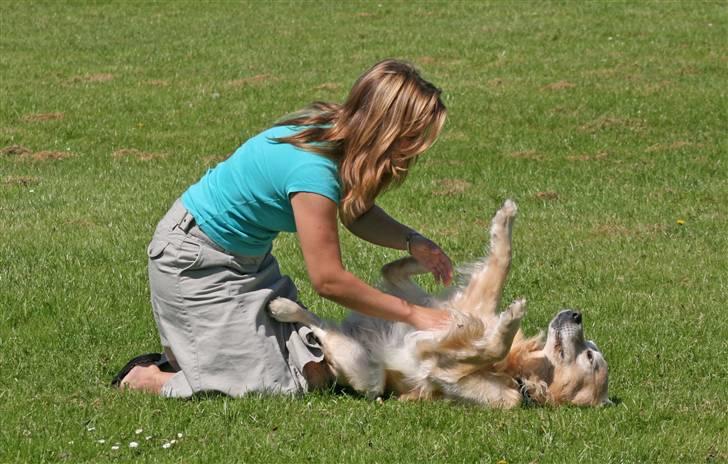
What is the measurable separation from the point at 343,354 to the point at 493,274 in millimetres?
864

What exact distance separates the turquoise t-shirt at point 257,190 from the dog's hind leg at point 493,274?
3.25 feet

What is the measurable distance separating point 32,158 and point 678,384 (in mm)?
8177

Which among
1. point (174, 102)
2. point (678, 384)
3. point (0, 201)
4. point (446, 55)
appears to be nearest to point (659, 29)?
point (446, 55)

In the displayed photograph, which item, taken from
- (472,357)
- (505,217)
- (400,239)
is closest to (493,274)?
(505,217)

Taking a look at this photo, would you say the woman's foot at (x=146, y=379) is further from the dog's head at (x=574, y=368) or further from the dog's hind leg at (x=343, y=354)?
the dog's head at (x=574, y=368)

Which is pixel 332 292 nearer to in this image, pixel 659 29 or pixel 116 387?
pixel 116 387

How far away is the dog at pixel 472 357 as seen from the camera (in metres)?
5.61

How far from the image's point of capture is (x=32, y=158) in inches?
489

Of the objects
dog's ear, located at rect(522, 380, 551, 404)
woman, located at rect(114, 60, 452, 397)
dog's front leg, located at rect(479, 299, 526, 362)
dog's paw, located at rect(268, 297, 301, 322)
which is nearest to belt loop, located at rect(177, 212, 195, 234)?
woman, located at rect(114, 60, 452, 397)

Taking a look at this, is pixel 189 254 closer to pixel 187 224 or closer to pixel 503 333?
pixel 187 224

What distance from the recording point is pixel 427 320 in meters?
5.69

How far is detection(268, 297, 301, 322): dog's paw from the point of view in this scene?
5734 millimetres

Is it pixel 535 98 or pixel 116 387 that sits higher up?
pixel 116 387

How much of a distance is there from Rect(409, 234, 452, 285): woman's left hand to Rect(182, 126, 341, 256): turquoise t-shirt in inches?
28.1
